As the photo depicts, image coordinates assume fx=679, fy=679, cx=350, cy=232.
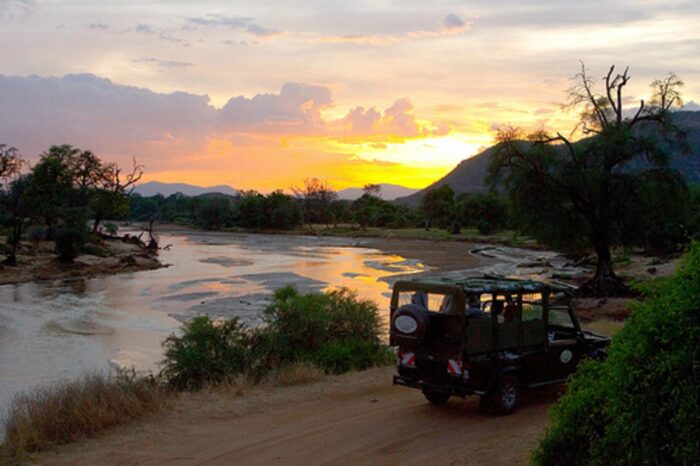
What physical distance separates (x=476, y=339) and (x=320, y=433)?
9.33 feet

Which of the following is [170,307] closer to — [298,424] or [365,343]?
[365,343]

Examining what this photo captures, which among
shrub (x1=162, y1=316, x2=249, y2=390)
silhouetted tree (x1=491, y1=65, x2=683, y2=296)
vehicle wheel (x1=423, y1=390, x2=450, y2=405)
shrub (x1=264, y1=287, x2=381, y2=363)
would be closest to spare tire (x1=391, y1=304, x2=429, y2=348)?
vehicle wheel (x1=423, y1=390, x2=450, y2=405)

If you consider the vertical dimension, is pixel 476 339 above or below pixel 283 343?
above

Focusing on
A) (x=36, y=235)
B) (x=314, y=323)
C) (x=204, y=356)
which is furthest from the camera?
(x=36, y=235)

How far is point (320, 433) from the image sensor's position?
33.4 ft

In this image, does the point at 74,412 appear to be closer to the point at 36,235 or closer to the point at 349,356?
the point at 349,356

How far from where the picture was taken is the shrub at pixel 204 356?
48.3 ft

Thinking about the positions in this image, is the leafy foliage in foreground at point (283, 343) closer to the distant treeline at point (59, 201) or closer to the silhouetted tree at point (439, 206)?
the distant treeline at point (59, 201)

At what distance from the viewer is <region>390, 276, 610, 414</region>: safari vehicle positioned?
10.7 m

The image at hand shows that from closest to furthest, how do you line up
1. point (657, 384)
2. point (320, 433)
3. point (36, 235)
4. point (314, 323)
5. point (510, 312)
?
point (657, 384)
point (320, 433)
point (510, 312)
point (314, 323)
point (36, 235)

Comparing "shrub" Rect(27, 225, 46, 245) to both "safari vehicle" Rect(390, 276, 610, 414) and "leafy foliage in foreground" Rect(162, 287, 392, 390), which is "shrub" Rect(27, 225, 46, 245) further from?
"safari vehicle" Rect(390, 276, 610, 414)

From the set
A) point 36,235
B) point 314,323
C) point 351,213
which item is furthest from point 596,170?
point 351,213

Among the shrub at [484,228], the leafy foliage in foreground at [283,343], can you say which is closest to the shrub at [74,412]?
the leafy foliage in foreground at [283,343]

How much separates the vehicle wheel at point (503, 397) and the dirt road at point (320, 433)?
0.17m
